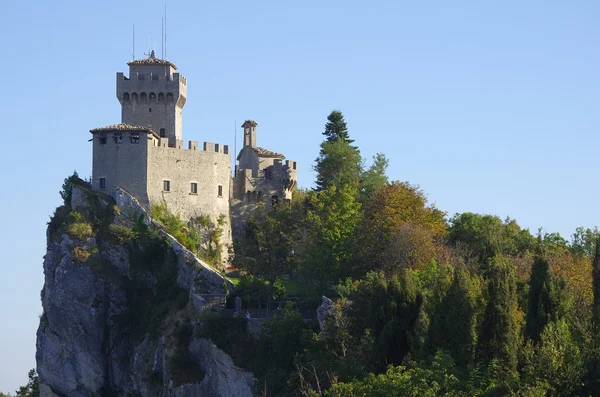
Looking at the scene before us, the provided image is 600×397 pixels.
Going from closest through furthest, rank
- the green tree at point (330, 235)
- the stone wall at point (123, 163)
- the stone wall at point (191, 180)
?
the green tree at point (330, 235) < the stone wall at point (123, 163) < the stone wall at point (191, 180)

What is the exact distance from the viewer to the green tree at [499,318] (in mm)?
60000

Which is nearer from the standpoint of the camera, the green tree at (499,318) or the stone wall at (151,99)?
the green tree at (499,318)

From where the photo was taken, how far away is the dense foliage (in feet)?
191

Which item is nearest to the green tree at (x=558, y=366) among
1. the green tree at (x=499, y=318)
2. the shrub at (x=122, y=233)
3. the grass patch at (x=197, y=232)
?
the green tree at (x=499, y=318)

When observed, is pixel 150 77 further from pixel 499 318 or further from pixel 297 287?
pixel 499 318

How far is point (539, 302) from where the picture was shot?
60.0 m

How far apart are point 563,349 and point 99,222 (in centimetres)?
4414

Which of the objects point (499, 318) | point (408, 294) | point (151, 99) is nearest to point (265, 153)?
point (151, 99)

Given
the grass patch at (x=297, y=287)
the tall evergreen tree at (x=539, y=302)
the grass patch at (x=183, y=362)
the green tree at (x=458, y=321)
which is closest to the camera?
the tall evergreen tree at (x=539, y=302)

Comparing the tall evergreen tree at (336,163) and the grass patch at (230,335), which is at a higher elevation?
the tall evergreen tree at (336,163)

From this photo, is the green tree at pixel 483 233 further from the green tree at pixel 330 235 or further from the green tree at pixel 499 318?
the green tree at pixel 499 318

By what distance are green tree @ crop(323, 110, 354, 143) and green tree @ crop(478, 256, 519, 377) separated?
4626 cm

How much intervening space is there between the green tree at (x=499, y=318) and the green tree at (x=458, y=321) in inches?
24.6

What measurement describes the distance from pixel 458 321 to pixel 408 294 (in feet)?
21.9
